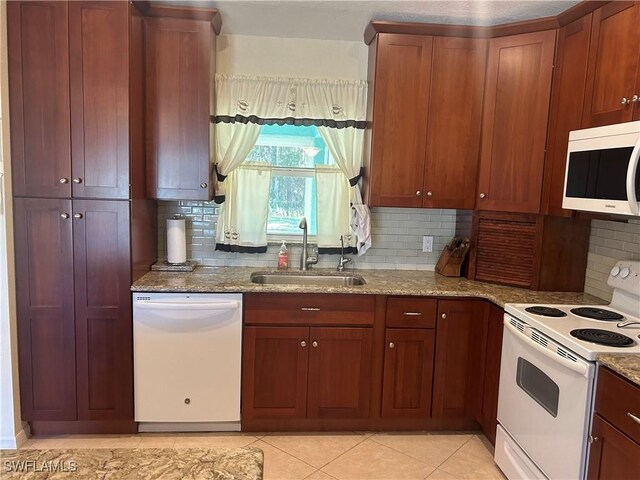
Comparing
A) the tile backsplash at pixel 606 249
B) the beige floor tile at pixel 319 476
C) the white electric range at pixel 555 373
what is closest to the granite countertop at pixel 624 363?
the white electric range at pixel 555 373

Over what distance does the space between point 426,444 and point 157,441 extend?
1.55 meters

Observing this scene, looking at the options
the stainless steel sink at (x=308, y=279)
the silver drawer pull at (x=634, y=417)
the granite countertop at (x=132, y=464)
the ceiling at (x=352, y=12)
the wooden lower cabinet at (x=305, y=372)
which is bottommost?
the wooden lower cabinet at (x=305, y=372)

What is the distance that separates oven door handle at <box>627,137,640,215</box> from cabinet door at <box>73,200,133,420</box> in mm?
2375

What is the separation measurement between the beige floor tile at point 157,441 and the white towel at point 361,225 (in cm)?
165

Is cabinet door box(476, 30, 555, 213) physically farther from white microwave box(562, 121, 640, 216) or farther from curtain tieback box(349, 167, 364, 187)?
curtain tieback box(349, 167, 364, 187)

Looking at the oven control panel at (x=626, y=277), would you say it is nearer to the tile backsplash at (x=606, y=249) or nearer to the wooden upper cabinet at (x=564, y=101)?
the tile backsplash at (x=606, y=249)

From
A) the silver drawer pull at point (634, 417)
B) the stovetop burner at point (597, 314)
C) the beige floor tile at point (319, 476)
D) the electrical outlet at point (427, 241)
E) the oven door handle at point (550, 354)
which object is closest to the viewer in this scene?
the silver drawer pull at point (634, 417)

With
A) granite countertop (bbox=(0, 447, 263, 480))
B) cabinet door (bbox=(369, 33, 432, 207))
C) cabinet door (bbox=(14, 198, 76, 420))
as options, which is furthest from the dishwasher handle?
granite countertop (bbox=(0, 447, 263, 480))

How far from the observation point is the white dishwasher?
8.52 ft

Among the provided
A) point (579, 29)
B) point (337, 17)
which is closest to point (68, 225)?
point (337, 17)

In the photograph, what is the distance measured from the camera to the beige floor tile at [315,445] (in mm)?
2568

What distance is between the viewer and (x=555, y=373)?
1971mm

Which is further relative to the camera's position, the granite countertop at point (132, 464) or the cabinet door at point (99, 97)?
the cabinet door at point (99, 97)

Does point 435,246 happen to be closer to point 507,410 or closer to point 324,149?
point 324,149
